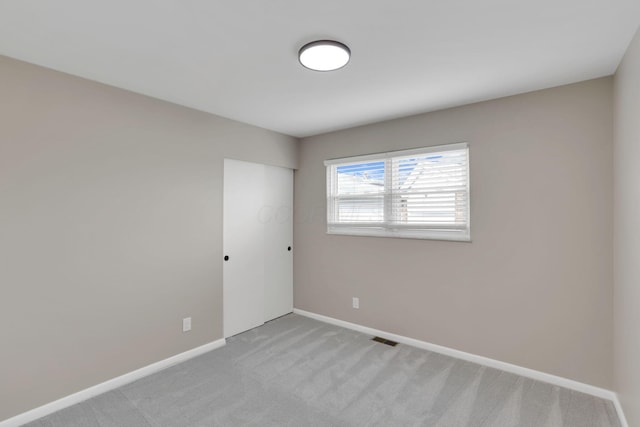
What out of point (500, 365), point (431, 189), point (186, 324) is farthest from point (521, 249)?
A: point (186, 324)

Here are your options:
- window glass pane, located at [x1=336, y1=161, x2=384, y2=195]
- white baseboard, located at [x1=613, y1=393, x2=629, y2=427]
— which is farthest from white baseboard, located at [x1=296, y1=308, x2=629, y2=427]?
window glass pane, located at [x1=336, y1=161, x2=384, y2=195]

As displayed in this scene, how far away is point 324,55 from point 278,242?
269 cm

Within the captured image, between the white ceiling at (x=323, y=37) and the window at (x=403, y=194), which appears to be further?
the window at (x=403, y=194)

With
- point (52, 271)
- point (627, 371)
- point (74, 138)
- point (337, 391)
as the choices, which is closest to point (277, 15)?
point (74, 138)

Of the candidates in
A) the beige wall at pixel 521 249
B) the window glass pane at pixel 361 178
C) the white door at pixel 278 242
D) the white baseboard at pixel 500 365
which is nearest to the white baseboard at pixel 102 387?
the white door at pixel 278 242

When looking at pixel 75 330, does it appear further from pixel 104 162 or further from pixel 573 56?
pixel 573 56

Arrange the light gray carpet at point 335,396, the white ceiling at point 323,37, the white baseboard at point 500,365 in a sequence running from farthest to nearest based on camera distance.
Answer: the white baseboard at point 500,365 → the light gray carpet at point 335,396 → the white ceiling at point 323,37

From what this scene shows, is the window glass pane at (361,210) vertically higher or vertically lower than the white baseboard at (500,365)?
higher

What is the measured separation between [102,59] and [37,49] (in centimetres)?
34

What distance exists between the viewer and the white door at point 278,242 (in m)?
4.03

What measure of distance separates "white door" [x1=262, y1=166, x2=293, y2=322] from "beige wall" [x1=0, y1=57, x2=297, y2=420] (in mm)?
810

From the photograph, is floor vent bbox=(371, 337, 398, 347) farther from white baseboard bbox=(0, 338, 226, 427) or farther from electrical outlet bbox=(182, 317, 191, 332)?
electrical outlet bbox=(182, 317, 191, 332)

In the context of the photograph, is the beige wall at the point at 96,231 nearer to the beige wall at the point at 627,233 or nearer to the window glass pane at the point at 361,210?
the window glass pane at the point at 361,210

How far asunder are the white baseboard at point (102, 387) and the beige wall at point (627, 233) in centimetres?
331
